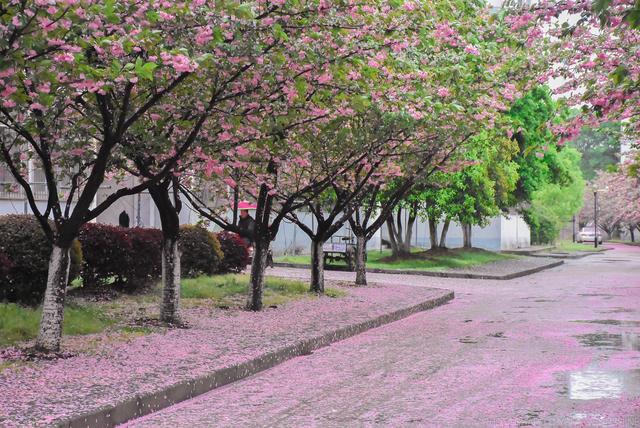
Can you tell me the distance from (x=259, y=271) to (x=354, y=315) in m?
2.03

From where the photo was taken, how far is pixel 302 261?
116ft

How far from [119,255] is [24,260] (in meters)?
3.11

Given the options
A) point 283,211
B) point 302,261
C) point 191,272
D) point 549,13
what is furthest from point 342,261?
point 549,13

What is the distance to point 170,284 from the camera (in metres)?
13.5

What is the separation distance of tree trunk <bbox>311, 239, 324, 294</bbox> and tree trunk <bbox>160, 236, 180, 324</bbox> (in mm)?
7121

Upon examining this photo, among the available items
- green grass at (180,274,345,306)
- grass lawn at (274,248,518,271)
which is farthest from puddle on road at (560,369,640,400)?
grass lawn at (274,248,518,271)

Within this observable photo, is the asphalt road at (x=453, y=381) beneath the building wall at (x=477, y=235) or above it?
beneath

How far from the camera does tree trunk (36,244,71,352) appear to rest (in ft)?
33.0

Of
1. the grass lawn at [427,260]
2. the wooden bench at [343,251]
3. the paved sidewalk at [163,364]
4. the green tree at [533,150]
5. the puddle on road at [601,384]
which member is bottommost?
the puddle on road at [601,384]

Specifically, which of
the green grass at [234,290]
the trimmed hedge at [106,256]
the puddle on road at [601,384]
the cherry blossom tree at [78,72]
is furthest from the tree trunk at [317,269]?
the puddle on road at [601,384]

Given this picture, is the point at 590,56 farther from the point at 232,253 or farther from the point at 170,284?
the point at 232,253

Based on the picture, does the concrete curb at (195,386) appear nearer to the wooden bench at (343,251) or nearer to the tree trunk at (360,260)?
the tree trunk at (360,260)

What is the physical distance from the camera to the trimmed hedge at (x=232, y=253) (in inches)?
862

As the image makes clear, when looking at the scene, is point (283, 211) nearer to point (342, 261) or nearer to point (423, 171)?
point (423, 171)
